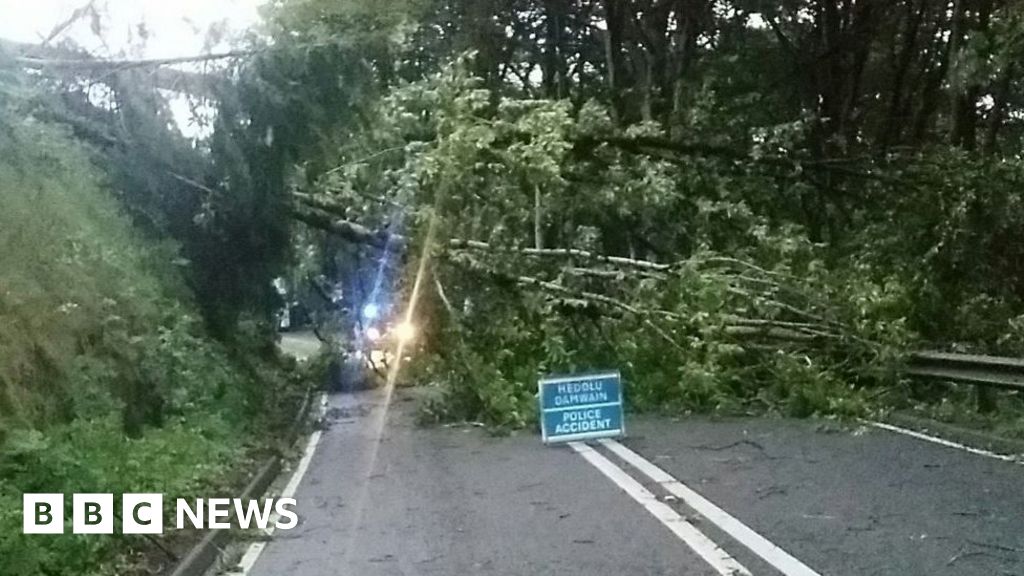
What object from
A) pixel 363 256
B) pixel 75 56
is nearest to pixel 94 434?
pixel 75 56

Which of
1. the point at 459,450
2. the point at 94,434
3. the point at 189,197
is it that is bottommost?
Answer: the point at 459,450

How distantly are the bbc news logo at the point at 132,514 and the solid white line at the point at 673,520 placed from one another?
1443mm

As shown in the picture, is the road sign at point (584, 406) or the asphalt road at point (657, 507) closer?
the asphalt road at point (657, 507)

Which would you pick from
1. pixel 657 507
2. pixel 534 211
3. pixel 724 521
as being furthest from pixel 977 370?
pixel 724 521

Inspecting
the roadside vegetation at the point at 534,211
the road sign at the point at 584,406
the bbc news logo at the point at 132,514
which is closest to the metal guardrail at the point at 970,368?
the roadside vegetation at the point at 534,211

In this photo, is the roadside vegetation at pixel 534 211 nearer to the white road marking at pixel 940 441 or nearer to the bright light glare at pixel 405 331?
the bright light glare at pixel 405 331

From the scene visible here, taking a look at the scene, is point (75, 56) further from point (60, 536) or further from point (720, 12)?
point (720, 12)

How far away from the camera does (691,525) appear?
4582 millimetres

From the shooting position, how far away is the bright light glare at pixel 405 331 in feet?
26.8

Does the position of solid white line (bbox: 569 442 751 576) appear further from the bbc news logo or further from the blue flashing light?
the blue flashing light

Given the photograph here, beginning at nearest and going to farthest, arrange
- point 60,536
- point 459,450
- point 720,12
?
point 60,536 < point 459,450 < point 720,12

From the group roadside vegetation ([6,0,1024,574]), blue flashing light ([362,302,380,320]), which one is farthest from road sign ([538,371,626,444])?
blue flashing light ([362,302,380,320])

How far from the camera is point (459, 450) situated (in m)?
7.02

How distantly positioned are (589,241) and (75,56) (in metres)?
3.35
